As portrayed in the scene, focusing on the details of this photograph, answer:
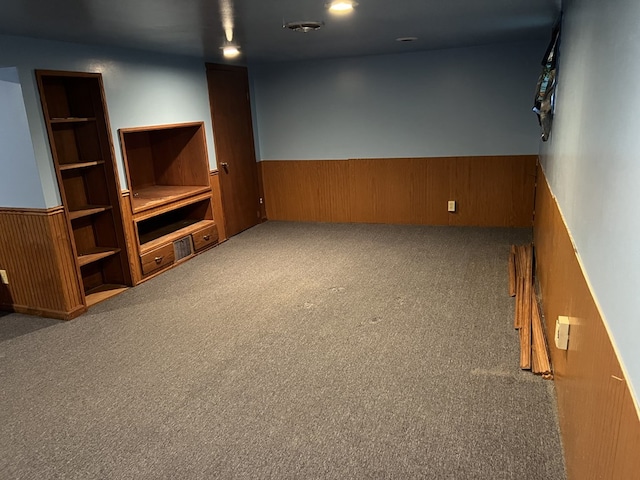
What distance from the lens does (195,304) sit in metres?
3.81

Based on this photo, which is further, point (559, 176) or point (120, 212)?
point (120, 212)

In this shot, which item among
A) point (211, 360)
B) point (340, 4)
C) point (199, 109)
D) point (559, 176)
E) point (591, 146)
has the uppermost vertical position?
point (340, 4)

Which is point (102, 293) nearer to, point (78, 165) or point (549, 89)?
point (78, 165)

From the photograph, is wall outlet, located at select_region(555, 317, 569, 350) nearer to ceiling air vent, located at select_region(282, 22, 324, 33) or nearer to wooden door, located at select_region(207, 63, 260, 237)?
ceiling air vent, located at select_region(282, 22, 324, 33)

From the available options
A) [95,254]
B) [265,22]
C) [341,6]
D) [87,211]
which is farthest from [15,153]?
[341,6]

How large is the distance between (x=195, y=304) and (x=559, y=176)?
2704mm

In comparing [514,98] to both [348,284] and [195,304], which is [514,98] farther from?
[195,304]

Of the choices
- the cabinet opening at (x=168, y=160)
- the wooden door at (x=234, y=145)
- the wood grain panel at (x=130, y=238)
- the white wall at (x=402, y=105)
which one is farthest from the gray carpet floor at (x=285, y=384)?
the white wall at (x=402, y=105)

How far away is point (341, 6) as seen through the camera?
9.48 feet

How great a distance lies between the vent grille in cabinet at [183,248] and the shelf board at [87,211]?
0.82 meters

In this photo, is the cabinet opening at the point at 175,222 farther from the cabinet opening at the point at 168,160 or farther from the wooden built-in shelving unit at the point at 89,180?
the wooden built-in shelving unit at the point at 89,180

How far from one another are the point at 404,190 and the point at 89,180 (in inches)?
139

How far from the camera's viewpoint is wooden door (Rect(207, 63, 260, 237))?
553cm

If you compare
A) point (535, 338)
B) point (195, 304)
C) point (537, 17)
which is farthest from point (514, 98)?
point (195, 304)
